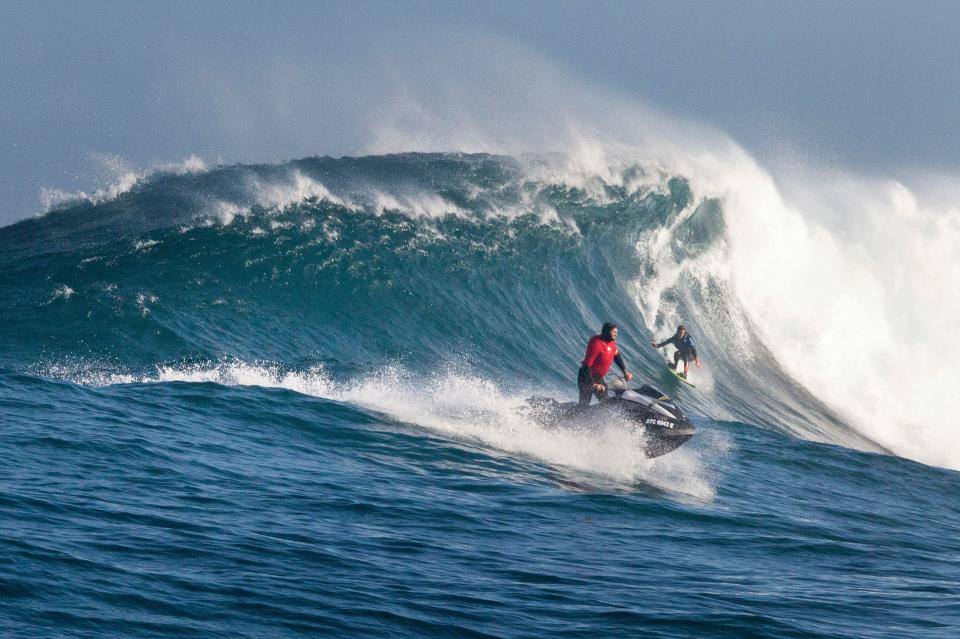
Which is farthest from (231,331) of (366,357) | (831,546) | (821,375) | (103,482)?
(821,375)

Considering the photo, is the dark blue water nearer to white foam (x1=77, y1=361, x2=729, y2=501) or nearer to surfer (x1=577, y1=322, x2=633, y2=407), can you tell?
white foam (x1=77, y1=361, x2=729, y2=501)

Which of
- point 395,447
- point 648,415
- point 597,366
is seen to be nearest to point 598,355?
point 597,366

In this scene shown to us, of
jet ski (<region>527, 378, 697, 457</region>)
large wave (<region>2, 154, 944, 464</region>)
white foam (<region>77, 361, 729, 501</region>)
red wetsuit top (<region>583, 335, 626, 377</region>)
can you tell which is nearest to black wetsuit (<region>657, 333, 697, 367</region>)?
large wave (<region>2, 154, 944, 464</region>)

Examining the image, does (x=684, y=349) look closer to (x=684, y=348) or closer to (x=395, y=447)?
(x=684, y=348)

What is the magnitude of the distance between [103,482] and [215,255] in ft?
37.2

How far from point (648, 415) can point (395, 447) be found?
10.1 feet

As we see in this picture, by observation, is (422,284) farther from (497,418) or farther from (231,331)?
(497,418)

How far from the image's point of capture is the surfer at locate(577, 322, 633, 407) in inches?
524

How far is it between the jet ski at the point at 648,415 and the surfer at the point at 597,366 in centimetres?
24

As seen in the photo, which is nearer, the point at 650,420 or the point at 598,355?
the point at 650,420

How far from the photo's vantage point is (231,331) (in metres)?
17.0

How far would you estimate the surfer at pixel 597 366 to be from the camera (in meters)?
13.3

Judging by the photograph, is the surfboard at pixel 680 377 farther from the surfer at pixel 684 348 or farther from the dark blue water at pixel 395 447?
the dark blue water at pixel 395 447

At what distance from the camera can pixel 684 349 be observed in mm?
22141
